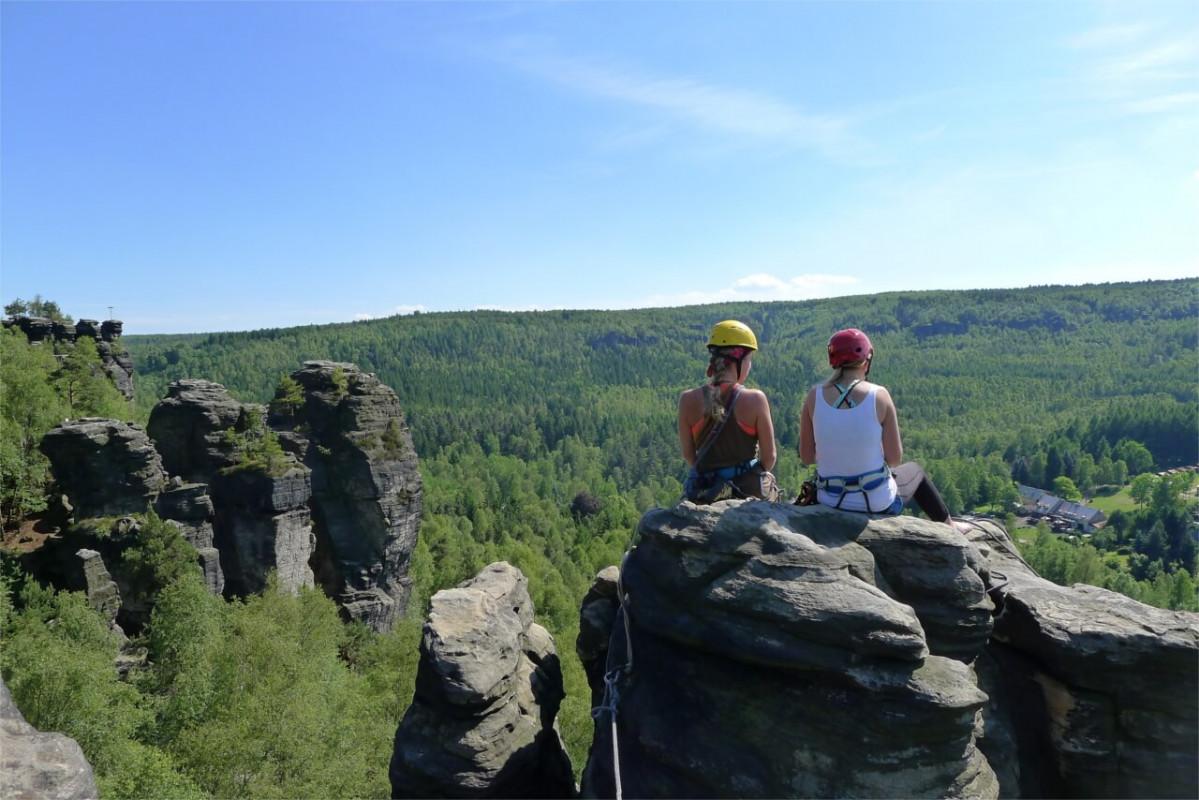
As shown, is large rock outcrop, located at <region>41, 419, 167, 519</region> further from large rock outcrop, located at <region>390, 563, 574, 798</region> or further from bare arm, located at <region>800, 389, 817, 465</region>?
bare arm, located at <region>800, 389, 817, 465</region>

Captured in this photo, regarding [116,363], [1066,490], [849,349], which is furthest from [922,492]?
[1066,490]

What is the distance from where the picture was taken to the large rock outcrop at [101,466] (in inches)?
1146

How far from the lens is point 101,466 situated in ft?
96.1

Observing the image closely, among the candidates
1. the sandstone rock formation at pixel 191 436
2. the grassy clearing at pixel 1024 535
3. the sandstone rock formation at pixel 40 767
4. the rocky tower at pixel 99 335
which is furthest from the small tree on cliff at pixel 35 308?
the grassy clearing at pixel 1024 535

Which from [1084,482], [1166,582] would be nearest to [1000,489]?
[1084,482]

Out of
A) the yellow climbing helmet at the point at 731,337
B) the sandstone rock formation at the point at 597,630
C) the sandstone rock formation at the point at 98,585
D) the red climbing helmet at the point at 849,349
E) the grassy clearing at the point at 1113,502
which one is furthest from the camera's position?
the grassy clearing at the point at 1113,502

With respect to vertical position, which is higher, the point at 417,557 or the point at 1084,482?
the point at 417,557

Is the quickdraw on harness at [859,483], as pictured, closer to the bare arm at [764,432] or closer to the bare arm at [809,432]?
the bare arm at [809,432]

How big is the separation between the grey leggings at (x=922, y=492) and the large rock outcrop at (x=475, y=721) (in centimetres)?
615

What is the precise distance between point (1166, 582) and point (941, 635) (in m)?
102

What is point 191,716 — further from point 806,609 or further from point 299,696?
point 806,609

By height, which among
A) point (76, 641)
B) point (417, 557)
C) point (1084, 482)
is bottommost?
point (1084, 482)

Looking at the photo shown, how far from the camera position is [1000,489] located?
136 metres

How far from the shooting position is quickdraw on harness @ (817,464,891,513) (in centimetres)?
845
